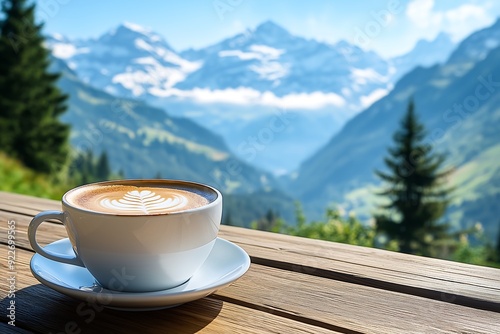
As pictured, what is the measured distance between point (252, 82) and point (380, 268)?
59152mm

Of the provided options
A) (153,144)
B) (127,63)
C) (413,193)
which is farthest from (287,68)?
(413,193)

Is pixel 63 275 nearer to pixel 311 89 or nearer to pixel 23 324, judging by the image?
pixel 23 324

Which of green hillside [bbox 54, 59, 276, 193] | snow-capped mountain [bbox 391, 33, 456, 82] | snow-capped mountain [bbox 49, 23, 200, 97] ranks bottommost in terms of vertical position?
green hillside [bbox 54, 59, 276, 193]

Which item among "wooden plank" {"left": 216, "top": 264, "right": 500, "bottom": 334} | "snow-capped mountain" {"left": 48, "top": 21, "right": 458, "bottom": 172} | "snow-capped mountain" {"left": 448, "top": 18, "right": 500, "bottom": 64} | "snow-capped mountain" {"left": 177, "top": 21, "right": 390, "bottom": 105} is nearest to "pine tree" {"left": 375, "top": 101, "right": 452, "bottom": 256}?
"wooden plank" {"left": 216, "top": 264, "right": 500, "bottom": 334}

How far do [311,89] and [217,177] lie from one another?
23.1 meters

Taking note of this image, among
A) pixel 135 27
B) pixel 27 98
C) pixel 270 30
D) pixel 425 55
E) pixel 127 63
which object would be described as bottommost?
pixel 27 98

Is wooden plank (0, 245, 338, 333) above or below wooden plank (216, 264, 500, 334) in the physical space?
below

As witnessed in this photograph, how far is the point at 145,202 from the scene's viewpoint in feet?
1.85

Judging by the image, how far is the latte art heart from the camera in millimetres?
538

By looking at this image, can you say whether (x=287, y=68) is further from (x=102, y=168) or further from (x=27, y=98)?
(x=27, y=98)

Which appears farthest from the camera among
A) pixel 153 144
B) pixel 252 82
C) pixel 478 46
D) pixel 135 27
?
pixel 135 27

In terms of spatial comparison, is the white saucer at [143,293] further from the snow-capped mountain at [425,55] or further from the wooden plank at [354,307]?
the snow-capped mountain at [425,55]

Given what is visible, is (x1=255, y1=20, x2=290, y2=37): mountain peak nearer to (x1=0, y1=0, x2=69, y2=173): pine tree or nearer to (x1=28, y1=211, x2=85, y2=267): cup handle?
(x1=0, y1=0, x2=69, y2=173): pine tree

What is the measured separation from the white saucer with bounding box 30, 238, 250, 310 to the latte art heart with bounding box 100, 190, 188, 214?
0.27 ft
